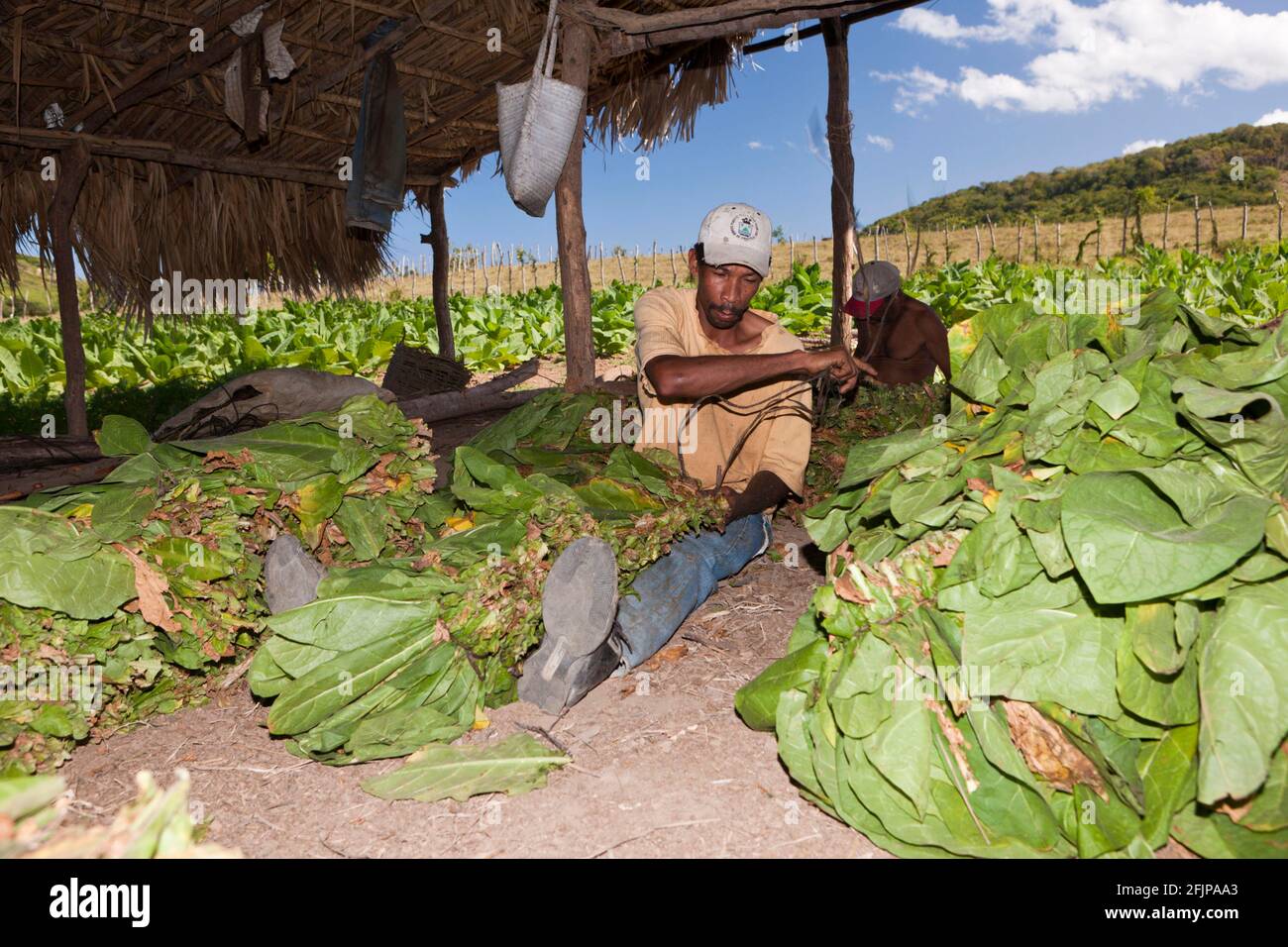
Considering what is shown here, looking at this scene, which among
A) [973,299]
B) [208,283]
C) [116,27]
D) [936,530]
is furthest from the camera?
[973,299]

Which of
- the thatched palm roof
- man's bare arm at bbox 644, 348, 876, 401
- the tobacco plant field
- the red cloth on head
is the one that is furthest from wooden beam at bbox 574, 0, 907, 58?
the tobacco plant field

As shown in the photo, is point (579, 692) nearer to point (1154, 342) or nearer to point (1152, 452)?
point (1152, 452)

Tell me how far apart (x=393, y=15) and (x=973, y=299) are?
10.4m

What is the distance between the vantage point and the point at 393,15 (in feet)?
20.9

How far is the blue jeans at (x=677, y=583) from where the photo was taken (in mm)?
3111

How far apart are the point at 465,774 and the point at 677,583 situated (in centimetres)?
119

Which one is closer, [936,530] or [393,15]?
[936,530]

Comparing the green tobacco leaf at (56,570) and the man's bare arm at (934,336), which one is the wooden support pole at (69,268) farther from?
the man's bare arm at (934,336)

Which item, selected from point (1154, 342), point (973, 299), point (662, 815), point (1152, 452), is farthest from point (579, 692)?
point (973, 299)

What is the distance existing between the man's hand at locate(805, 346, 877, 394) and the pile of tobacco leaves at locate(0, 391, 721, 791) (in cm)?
72

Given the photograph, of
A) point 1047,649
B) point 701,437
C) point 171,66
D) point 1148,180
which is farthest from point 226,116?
point 1148,180

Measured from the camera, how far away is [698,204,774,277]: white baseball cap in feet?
11.4

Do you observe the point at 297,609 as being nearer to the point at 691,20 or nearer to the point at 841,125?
the point at 691,20

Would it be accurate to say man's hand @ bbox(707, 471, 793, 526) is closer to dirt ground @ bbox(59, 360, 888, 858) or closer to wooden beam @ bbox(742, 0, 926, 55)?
dirt ground @ bbox(59, 360, 888, 858)
